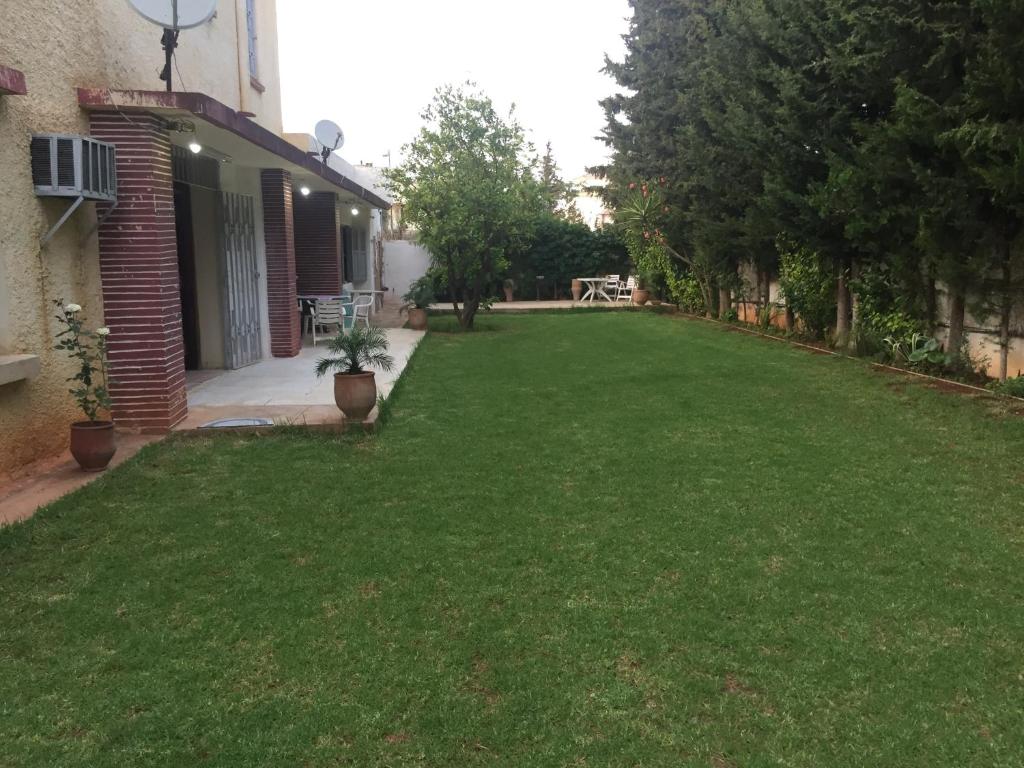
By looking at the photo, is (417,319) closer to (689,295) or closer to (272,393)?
(689,295)

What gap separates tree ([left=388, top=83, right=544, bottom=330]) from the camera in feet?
46.4

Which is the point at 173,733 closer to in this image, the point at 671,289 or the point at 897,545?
the point at 897,545

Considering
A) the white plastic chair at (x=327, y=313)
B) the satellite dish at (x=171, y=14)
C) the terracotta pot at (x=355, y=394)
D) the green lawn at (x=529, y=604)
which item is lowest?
the green lawn at (x=529, y=604)

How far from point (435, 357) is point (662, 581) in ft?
27.1

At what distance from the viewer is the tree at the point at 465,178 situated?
556 inches

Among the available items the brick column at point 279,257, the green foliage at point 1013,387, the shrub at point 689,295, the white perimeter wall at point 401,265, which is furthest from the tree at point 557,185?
the green foliage at point 1013,387

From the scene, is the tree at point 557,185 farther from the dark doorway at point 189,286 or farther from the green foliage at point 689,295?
the dark doorway at point 189,286

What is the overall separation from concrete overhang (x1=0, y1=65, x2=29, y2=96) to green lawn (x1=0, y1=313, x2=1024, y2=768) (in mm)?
2488

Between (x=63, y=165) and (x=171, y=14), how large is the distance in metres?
1.79

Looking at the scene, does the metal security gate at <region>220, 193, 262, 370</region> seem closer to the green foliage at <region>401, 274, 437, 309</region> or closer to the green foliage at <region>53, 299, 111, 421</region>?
the green foliage at <region>53, 299, 111, 421</region>

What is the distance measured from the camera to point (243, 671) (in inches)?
113

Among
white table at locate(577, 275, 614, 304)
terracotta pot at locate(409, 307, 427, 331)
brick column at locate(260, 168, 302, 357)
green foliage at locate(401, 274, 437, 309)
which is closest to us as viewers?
brick column at locate(260, 168, 302, 357)

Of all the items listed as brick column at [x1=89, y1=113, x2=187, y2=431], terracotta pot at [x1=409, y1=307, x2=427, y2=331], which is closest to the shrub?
terracotta pot at [x1=409, y1=307, x2=427, y2=331]

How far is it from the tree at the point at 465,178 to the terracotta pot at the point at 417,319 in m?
1.66
